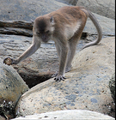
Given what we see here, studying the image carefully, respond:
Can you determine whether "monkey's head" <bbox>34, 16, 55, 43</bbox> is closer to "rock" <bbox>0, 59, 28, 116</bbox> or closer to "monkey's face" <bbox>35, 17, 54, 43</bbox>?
"monkey's face" <bbox>35, 17, 54, 43</bbox>

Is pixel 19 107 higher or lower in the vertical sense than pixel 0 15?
lower

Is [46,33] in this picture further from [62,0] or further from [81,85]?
[62,0]

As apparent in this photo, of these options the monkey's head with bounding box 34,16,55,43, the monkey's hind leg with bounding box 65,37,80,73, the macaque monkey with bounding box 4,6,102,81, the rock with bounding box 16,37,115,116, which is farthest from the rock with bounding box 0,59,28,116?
the monkey's hind leg with bounding box 65,37,80,73

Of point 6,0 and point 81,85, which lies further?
Result: point 6,0

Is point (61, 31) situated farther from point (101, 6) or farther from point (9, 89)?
point (101, 6)

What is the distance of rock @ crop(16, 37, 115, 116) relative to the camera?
4.71m

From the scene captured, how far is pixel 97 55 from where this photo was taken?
7332mm

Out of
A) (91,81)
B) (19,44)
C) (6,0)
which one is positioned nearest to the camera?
(91,81)

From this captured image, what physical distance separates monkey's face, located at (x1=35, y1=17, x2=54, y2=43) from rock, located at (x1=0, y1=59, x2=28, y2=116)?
1.47 meters

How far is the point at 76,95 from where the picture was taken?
197 inches

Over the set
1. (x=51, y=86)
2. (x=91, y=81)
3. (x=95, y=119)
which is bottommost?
(x=51, y=86)

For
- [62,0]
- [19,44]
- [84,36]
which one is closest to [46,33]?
[19,44]

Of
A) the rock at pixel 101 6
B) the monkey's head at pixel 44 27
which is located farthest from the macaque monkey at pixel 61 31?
the rock at pixel 101 6

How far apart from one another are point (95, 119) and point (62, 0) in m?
13.5
